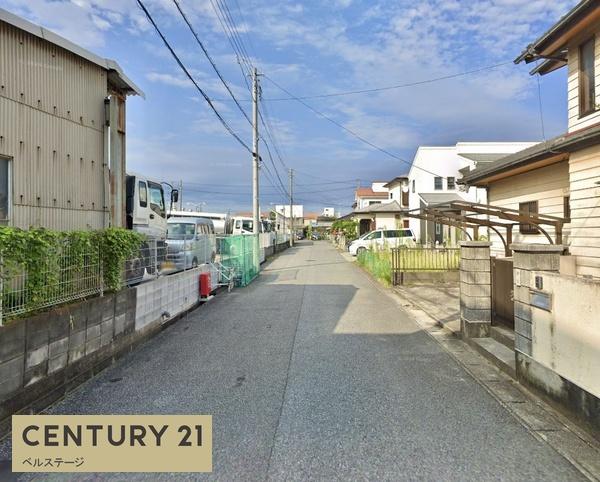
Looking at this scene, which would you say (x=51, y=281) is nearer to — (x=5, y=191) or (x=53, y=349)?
(x=53, y=349)

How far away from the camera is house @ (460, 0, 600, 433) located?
12.0ft

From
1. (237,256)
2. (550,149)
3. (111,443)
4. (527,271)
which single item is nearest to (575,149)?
(550,149)

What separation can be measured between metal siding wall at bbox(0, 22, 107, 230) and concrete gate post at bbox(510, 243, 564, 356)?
20.9 ft

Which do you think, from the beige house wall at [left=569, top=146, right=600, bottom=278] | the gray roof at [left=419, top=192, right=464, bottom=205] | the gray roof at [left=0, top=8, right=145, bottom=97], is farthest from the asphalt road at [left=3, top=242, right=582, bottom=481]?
the gray roof at [left=419, top=192, right=464, bottom=205]

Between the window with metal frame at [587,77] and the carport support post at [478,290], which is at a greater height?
the window with metal frame at [587,77]

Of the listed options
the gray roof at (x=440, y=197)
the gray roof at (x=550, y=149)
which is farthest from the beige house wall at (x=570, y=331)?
the gray roof at (x=440, y=197)

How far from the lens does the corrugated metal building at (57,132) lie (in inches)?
226

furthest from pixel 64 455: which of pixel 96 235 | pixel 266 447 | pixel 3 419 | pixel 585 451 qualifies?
pixel 585 451

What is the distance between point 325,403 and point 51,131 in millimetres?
5813

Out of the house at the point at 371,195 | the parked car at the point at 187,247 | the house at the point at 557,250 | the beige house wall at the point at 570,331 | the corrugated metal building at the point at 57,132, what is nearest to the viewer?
the beige house wall at the point at 570,331

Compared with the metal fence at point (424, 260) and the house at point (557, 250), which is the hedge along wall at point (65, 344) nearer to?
the house at point (557, 250)

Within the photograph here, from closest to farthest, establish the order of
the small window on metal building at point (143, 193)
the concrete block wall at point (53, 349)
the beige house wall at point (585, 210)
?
1. the concrete block wall at point (53, 349)
2. the beige house wall at point (585, 210)
3. the small window on metal building at point (143, 193)

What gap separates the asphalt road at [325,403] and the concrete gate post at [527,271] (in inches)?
30.5

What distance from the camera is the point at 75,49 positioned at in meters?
6.88
